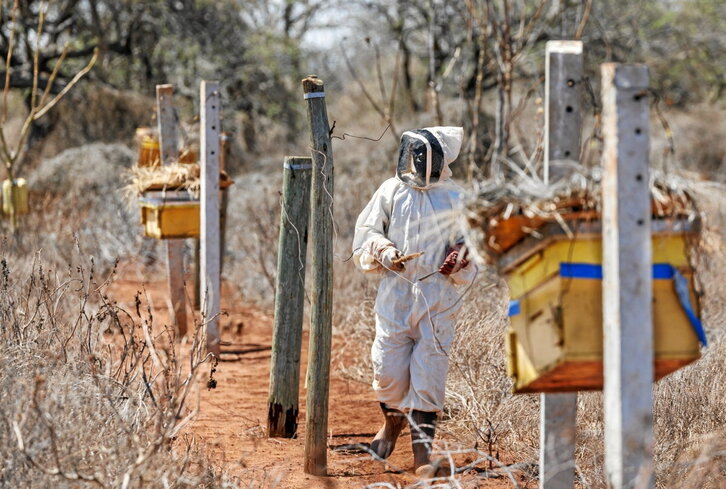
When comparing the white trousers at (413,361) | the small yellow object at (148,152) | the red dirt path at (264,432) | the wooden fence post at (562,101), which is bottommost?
the red dirt path at (264,432)

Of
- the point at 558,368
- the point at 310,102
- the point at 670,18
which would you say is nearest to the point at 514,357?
the point at 558,368

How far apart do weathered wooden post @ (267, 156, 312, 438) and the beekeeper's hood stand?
695mm

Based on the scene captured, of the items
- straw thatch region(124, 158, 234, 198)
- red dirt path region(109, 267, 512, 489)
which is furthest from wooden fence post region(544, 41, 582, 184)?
straw thatch region(124, 158, 234, 198)

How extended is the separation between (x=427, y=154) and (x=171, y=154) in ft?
11.7

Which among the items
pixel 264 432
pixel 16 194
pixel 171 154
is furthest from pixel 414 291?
pixel 16 194

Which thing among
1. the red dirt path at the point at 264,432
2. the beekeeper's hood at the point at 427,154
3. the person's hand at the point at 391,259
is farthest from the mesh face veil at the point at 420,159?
the red dirt path at the point at 264,432

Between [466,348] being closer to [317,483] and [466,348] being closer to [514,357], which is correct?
[317,483]

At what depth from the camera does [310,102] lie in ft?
15.8

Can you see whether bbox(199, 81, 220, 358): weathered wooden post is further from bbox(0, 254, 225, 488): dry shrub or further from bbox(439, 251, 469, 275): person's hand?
bbox(439, 251, 469, 275): person's hand

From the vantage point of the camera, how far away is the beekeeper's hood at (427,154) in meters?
4.95

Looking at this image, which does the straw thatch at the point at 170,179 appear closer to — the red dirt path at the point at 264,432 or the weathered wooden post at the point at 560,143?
the red dirt path at the point at 264,432

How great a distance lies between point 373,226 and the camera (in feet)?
16.5

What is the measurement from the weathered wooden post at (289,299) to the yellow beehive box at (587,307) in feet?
8.28

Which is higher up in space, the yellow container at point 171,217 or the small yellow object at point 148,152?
the small yellow object at point 148,152
